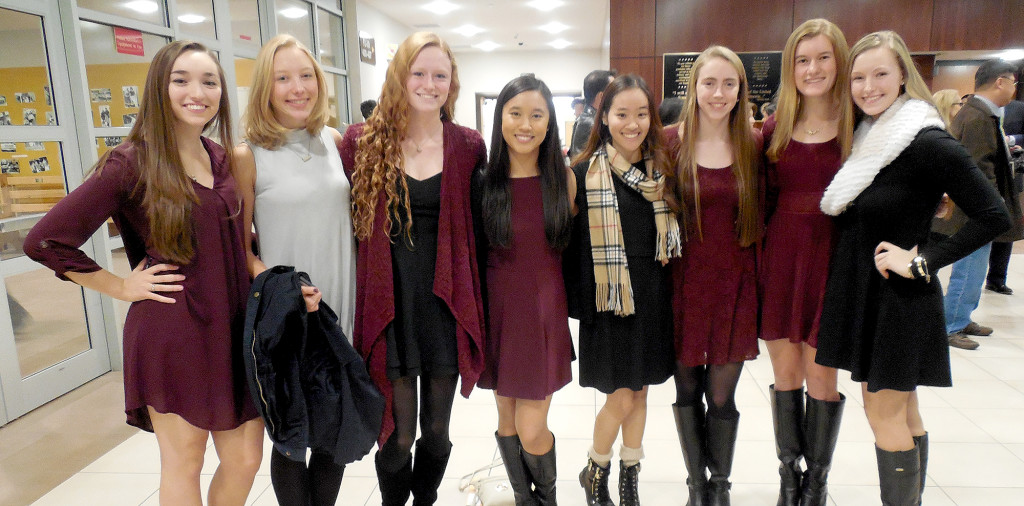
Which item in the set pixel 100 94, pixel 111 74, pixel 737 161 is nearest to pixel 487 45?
pixel 111 74

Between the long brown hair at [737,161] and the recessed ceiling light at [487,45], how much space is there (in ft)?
40.8

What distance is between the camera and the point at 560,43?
14.4m

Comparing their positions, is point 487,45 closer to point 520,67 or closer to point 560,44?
point 520,67

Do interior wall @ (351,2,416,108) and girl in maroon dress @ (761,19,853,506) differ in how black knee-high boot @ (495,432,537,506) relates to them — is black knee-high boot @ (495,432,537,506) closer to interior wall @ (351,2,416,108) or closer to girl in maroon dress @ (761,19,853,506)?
girl in maroon dress @ (761,19,853,506)

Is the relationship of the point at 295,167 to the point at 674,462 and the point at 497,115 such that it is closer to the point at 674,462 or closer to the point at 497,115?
the point at 497,115

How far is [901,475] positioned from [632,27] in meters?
5.59

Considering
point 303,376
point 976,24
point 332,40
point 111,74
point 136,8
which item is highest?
point 332,40

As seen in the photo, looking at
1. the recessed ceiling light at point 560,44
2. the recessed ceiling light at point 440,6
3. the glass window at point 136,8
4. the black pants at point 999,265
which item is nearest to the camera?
the glass window at point 136,8

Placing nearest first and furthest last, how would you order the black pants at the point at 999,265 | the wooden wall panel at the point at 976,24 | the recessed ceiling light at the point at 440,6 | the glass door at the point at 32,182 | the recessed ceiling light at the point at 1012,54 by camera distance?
the glass door at the point at 32,182 → the black pants at the point at 999,265 → the wooden wall panel at the point at 976,24 → the recessed ceiling light at the point at 1012,54 → the recessed ceiling light at the point at 440,6

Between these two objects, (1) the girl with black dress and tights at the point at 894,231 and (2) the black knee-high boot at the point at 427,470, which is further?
(2) the black knee-high boot at the point at 427,470

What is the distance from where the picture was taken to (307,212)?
1.71 meters

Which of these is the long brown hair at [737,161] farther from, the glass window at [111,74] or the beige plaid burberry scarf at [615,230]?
the glass window at [111,74]

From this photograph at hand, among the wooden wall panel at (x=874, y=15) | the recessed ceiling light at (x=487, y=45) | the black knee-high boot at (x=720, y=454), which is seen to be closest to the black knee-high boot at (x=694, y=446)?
the black knee-high boot at (x=720, y=454)

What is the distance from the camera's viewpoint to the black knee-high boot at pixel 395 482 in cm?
196
